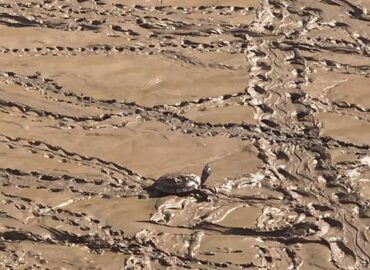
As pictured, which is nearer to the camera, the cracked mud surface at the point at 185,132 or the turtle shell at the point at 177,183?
the cracked mud surface at the point at 185,132

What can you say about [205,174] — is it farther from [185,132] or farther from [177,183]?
[185,132]

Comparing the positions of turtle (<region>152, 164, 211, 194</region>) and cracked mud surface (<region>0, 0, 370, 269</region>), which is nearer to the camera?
cracked mud surface (<region>0, 0, 370, 269</region>)

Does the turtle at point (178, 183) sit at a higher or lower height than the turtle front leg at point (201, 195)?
higher

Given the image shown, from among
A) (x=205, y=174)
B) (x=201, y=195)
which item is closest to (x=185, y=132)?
(x=205, y=174)

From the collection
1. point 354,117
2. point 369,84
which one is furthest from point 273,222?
point 369,84

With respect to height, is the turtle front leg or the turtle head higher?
the turtle head
